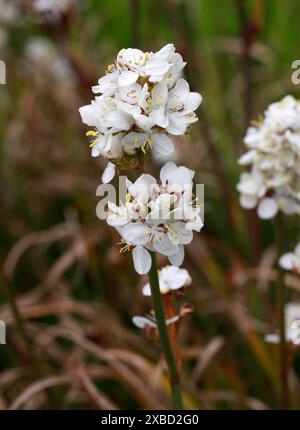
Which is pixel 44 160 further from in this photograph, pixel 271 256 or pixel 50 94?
pixel 271 256

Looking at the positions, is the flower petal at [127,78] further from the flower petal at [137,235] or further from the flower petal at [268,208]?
the flower petal at [268,208]

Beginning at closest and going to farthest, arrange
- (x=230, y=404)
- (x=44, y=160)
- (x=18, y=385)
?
(x=230, y=404) < (x=18, y=385) < (x=44, y=160)

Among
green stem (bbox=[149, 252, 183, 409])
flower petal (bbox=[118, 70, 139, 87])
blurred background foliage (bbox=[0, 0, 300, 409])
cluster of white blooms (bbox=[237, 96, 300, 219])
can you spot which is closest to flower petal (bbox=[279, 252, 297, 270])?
cluster of white blooms (bbox=[237, 96, 300, 219])

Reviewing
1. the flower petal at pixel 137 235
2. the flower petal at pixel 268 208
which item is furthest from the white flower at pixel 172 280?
the flower petal at pixel 268 208

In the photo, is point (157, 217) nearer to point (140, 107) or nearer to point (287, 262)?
point (140, 107)

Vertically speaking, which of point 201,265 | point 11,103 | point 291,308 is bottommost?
point 291,308

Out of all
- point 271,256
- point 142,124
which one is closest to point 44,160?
point 271,256

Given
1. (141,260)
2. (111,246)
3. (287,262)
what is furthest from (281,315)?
(111,246)
